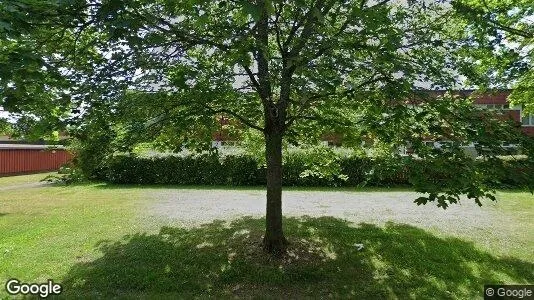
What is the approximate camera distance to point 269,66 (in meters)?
4.57

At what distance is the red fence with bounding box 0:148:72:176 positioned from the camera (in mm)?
21625

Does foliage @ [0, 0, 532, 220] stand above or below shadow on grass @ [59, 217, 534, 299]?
above

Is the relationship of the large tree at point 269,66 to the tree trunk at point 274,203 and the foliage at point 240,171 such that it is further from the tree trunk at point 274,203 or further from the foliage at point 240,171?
the foliage at point 240,171

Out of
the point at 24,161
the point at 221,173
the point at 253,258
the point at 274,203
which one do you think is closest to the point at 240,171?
the point at 221,173

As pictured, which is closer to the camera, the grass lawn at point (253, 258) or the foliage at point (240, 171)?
the grass lawn at point (253, 258)

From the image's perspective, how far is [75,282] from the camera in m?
5.81

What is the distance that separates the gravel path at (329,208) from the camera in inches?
368

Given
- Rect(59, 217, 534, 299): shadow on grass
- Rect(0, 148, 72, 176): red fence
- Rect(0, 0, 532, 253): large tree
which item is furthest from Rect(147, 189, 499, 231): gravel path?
Rect(0, 148, 72, 176): red fence

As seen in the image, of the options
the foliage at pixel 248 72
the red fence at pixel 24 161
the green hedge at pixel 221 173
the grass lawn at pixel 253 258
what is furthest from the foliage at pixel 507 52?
the red fence at pixel 24 161

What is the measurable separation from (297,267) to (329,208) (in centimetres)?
475

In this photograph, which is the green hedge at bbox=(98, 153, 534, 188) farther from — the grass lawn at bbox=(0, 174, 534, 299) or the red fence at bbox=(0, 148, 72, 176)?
the red fence at bbox=(0, 148, 72, 176)

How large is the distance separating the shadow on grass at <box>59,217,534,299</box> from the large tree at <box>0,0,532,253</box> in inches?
31.4

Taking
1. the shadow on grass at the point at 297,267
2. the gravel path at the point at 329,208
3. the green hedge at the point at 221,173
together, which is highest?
the green hedge at the point at 221,173

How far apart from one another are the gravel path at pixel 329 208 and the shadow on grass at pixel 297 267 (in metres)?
1.41
